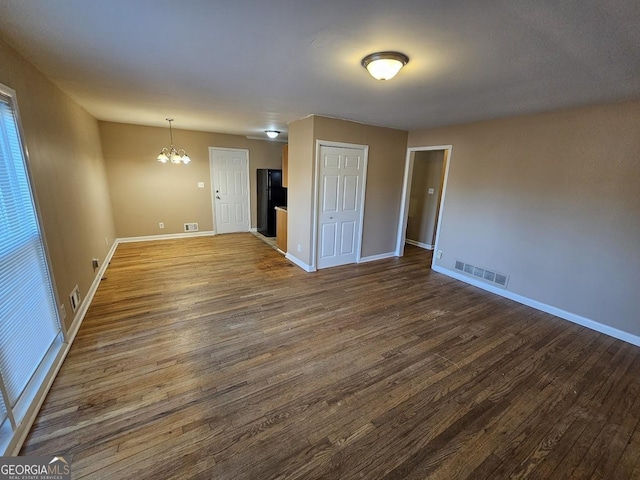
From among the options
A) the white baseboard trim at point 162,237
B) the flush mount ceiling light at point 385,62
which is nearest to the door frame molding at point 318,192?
the flush mount ceiling light at point 385,62

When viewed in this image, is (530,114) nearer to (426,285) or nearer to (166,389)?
(426,285)

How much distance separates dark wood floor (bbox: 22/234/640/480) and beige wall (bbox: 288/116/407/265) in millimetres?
1470

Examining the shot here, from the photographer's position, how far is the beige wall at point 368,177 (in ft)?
13.4

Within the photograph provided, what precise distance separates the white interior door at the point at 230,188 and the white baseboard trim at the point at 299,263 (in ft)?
8.06

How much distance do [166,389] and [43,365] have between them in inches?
39.2

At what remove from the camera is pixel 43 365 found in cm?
203

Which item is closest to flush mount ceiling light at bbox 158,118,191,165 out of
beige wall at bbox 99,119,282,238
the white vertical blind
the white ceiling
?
beige wall at bbox 99,119,282,238

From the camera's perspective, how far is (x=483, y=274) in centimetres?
404

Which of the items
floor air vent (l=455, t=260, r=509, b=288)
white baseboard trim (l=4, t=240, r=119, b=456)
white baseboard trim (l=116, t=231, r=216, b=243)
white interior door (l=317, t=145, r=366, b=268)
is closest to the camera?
white baseboard trim (l=4, t=240, r=119, b=456)

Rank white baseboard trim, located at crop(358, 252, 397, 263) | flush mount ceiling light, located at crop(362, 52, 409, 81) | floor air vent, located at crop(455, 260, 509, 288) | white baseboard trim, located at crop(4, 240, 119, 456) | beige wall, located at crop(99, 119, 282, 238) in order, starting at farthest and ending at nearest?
beige wall, located at crop(99, 119, 282, 238) → white baseboard trim, located at crop(358, 252, 397, 263) → floor air vent, located at crop(455, 260, 509, 288) → flush mount ceiling light, located at crop(362, 52, 409, 81) → white baseboard trim, located at crop(4, 240, 119, 456)

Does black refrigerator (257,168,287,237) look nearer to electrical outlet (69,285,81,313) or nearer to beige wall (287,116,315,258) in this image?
beige wall (287,116,315,258)

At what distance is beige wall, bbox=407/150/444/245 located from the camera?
19.1ft

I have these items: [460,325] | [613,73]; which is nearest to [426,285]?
[460,325]

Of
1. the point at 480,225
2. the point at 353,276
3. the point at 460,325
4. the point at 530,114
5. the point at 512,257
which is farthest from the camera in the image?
the point at 353,276
